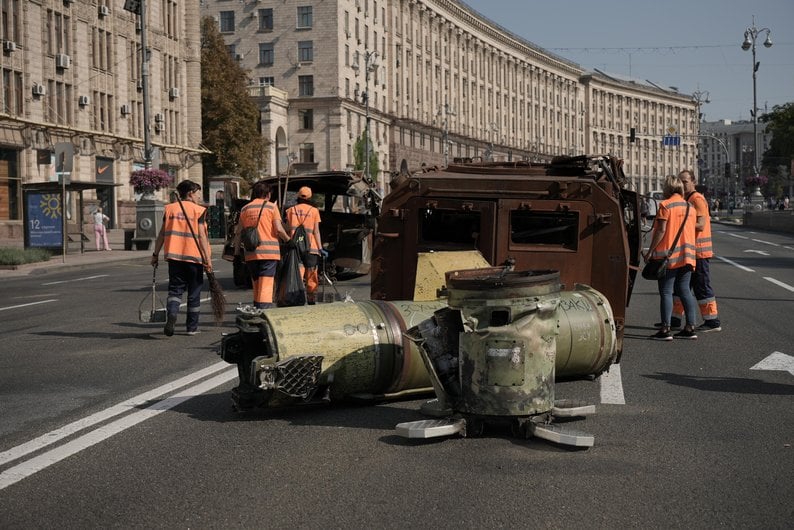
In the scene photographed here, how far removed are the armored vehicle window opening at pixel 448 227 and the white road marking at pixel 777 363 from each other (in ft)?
9.26

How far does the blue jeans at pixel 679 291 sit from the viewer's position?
469 inches

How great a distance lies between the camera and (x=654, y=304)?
16.0 meters

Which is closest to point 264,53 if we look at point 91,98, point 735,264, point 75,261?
point 91,98

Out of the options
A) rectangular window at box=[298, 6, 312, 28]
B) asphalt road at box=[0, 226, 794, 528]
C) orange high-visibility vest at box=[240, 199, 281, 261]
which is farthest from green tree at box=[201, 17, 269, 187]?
asphalt road at box=[0, 226, 794, 528]

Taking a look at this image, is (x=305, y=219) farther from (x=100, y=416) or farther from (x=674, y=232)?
(x=100, y=416)

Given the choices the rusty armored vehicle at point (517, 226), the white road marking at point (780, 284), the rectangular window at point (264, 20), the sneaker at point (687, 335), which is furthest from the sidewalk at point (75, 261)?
the rectangular window at point (264, 20)

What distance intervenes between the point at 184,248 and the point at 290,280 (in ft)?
3.96

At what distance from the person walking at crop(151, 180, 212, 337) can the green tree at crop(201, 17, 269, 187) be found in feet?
190

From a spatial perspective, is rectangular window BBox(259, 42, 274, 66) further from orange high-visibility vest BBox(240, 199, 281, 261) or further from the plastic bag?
the plastic bag

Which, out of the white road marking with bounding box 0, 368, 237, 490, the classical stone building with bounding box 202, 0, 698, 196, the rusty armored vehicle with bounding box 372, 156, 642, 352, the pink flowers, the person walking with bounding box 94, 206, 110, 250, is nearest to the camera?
the white road marking with bounding box 0, 368, 237, 490

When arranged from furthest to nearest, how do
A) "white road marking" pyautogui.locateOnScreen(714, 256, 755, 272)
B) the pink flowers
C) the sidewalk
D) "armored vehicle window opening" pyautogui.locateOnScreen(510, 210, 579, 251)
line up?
the pink flowers < the sidewalk < "white road marking" pyautogui.locateOnScreen(714, 256, 755, 272) < "armored vehicle window opening" pyautogui.locateOnScreen(510, 210, 579, 251)

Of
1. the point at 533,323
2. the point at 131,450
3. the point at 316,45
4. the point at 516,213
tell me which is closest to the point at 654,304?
the point at 516,213

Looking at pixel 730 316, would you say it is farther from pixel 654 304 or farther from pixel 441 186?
pixel 441 186

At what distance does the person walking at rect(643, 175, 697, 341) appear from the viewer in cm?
1195
